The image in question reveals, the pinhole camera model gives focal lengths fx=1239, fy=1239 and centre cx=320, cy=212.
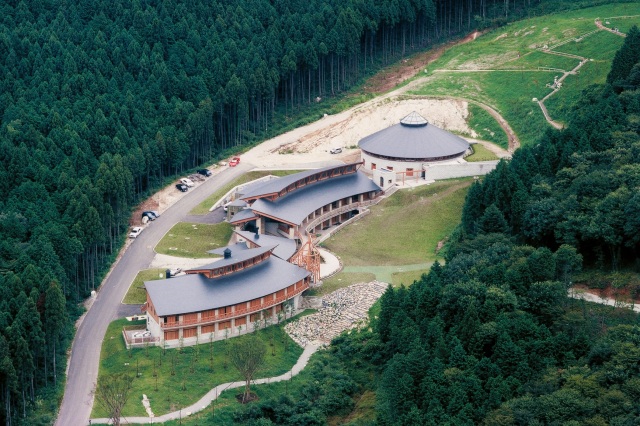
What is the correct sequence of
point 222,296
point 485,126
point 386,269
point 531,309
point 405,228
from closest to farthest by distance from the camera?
point 531,309
point 222,296
point 386,269
point 405,228
point 485,126

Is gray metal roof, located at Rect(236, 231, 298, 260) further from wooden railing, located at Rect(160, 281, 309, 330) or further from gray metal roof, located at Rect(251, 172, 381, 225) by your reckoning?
wooden railing, located at Rect(160, 281, 309, 330)

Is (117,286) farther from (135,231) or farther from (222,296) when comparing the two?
(222,296)

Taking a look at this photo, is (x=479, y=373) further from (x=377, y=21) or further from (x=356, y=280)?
(x=377, y=21)

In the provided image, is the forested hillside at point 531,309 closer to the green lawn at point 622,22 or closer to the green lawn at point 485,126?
the green lawn at point 485,126

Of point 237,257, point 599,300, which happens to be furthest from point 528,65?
point 599,300

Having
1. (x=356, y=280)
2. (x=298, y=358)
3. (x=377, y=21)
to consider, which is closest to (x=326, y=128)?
(x=377, y=21)

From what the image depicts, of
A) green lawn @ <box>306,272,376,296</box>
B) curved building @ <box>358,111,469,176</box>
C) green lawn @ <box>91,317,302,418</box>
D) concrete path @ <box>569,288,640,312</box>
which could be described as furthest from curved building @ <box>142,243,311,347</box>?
curved building @ <box>358,111,469,176</box>
